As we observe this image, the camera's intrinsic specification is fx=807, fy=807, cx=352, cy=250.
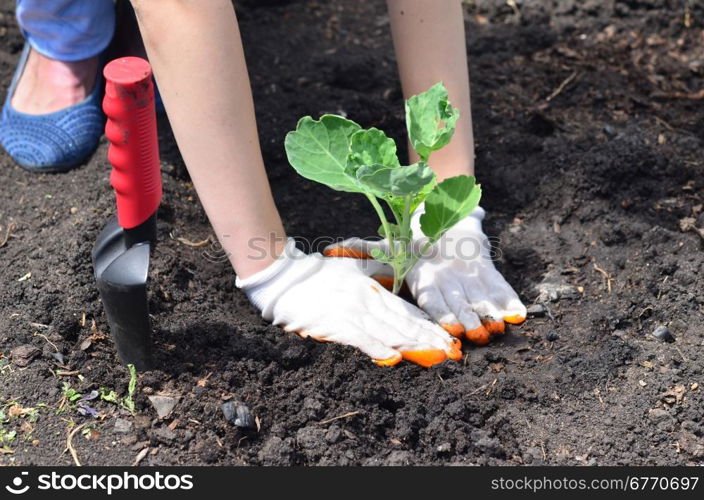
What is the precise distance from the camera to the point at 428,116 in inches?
63.1

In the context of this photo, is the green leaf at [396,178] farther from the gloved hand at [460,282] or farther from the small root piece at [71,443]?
the small root piece at [71,443]

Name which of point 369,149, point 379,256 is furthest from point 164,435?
point 369,149

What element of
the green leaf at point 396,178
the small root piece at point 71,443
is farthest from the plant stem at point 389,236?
the small root piece at point 71,443

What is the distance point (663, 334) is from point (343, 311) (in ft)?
2.24

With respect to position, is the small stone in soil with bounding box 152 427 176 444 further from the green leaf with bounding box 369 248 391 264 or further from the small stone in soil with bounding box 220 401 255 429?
the green leaf with bounding box 369 248 391 264

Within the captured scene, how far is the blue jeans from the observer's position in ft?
7.29

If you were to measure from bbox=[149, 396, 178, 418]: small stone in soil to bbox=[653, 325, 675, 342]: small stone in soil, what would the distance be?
1.01 metres

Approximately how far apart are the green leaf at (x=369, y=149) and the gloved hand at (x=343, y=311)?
29cm

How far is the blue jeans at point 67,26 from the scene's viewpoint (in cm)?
222

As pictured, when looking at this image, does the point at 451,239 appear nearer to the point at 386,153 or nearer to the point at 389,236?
the point at 389,236

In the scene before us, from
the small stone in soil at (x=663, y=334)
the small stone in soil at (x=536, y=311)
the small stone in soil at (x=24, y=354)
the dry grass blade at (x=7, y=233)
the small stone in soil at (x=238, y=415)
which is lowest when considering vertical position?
the small stone in soil at (x=536, y=311)

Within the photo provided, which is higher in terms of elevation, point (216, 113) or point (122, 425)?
point (216, 113)

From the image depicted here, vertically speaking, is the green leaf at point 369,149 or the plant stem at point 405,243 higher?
the green leaf at point 369,149

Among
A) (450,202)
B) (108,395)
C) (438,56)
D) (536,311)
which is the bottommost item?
(536,311)
